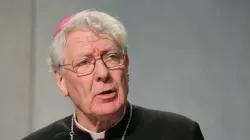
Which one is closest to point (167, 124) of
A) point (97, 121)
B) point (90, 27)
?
point (97, 121)

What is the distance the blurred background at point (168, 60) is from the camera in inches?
77.3

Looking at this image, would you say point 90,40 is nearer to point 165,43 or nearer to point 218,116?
point 165,43

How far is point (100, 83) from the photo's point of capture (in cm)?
134

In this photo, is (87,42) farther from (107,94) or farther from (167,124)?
(167,124)

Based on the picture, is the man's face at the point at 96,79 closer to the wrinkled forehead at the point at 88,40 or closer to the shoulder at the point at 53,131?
the wrinkled forehead at the point at 88,40

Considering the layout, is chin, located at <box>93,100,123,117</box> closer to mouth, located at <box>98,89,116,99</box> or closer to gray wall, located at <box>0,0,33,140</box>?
mouth, located at <box>98,89,116,99</box>

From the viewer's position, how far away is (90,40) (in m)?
1.37

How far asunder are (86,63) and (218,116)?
92 centimetres

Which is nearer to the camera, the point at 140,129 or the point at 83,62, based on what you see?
the point at 83,62

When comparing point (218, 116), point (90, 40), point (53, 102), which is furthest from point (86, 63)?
point (218, 116)

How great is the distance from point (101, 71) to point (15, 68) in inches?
30.3

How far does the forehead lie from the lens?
1365 millimetres

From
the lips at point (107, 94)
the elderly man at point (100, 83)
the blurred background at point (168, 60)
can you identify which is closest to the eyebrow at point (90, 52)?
the elderly man at point (100, 83)

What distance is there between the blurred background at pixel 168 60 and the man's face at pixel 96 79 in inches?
23.4
